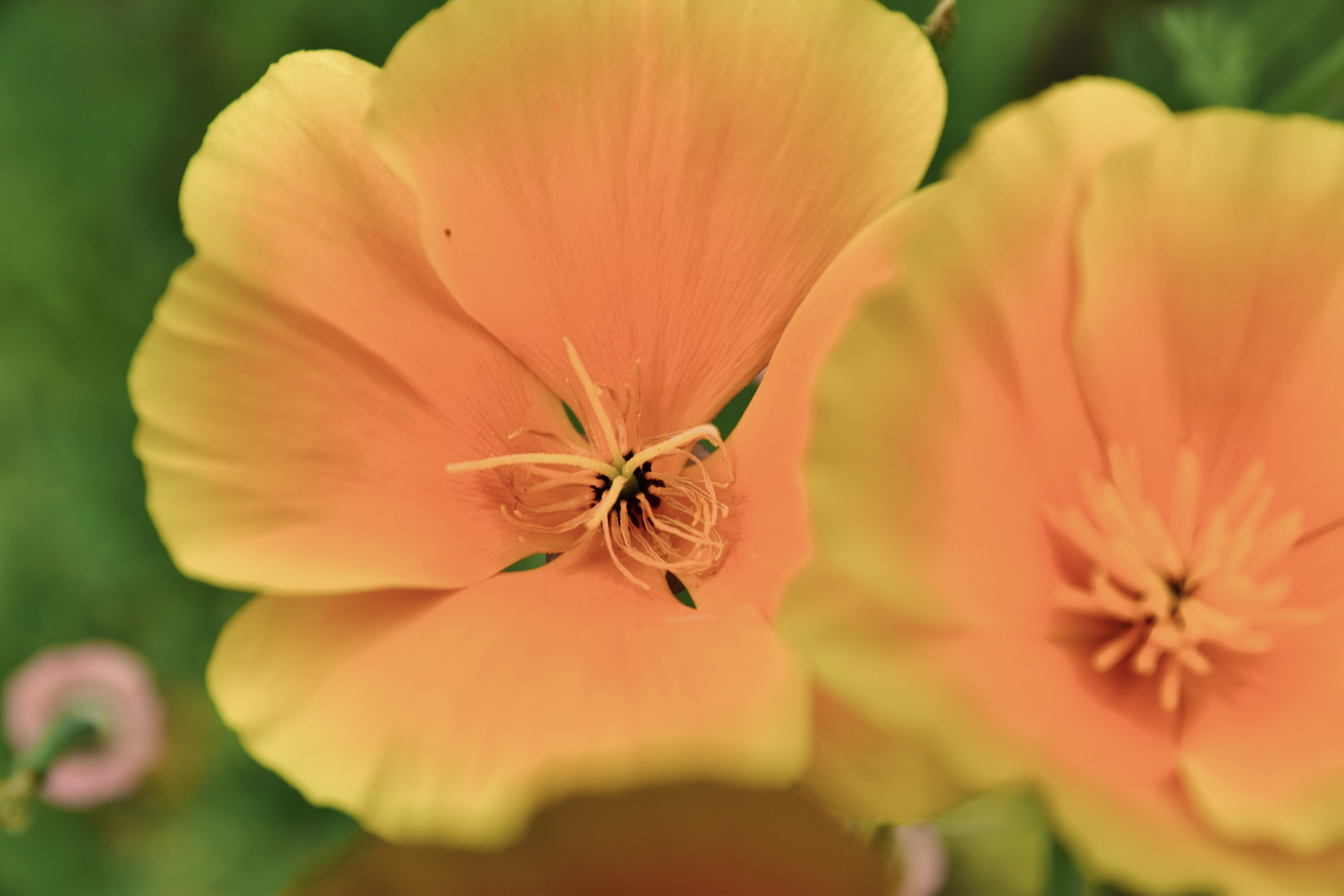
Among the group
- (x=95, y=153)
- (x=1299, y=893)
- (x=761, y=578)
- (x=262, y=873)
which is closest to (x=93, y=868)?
(x=262, y=873)

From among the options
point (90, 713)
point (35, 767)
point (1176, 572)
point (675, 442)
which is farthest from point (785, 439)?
point (90, 713)

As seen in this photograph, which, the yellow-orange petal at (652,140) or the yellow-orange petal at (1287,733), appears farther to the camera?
the yellow-orange petal at (652,140)

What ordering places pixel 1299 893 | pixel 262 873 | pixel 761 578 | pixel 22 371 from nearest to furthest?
pixel 1299 893 → pixel 761 578 → pixel 262 873 → pixel 22 371

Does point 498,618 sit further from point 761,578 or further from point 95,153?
point 95,153

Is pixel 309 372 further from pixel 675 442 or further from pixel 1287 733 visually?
pixel 1287 733

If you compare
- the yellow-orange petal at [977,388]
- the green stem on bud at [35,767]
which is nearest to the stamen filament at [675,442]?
the yellow-orange petal at [977,388]

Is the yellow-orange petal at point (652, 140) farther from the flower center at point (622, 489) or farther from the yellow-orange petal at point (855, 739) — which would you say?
the yellow-orange petal at point (855, 739)
